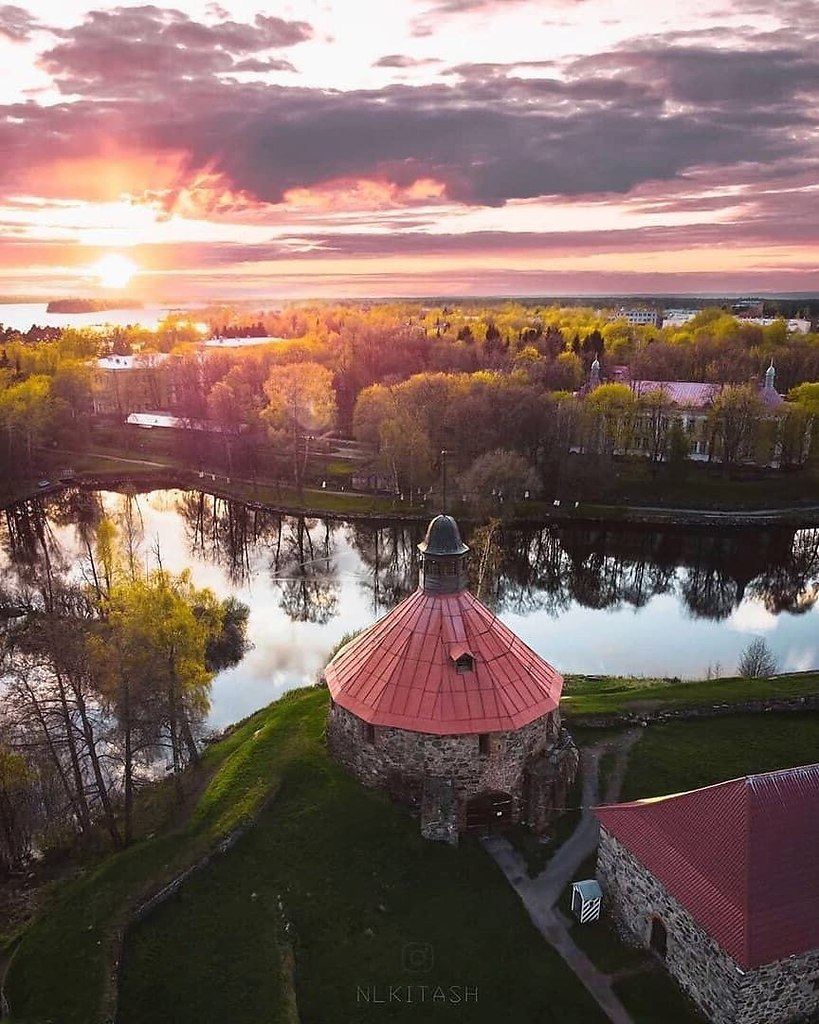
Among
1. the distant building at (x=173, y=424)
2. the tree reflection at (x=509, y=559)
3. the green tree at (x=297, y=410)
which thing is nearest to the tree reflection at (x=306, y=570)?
the tree reflection at (x=509, y=559)

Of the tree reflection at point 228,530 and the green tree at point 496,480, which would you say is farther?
the green tree at point 496,480

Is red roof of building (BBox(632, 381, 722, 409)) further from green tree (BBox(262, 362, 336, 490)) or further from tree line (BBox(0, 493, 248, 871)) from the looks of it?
tree line (BBox(0, 493, 248, 871))

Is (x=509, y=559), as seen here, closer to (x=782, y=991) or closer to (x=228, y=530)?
(x=228, y=530)

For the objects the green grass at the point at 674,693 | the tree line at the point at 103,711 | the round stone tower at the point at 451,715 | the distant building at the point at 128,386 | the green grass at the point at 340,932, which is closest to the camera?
the green grass at the point at 340,932

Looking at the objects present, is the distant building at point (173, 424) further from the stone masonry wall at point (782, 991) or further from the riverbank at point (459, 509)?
the stone masonry wall at point (782, 991)

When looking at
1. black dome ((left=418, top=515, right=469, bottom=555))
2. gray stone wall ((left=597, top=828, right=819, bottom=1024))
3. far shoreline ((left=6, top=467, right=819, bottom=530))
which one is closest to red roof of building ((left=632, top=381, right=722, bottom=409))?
far shoreline ((left=6, top=467, right=819, bottom=530))

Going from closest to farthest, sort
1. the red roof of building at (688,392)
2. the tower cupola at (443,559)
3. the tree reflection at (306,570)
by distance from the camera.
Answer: the tower cupola at (443,559) < the tree reflection at (306,570) < the red roof of building at (688,392)

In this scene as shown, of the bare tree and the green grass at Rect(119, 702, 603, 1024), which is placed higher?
the green grass at Rect(119, 702, 603, 1024)
